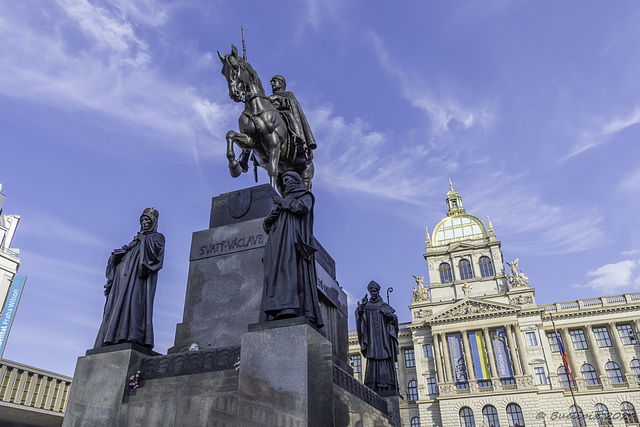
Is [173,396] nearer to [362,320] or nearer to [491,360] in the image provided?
[362,320]

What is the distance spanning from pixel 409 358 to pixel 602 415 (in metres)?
22.8

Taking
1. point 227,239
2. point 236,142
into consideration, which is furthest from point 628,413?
point 227,239

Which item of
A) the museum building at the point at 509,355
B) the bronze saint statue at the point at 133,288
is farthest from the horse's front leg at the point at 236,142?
the museum building at the point at 509,355

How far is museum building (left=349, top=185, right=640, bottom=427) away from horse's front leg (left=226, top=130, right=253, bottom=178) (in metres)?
52.0

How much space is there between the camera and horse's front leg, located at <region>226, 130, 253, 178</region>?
8930mm

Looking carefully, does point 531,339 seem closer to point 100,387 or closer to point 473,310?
point 473,310

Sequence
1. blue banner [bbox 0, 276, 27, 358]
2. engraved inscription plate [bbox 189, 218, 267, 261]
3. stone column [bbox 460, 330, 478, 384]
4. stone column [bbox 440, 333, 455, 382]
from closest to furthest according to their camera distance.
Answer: engraved inscription plate [bbox 189, 218, 267, 261] < blue banner [bbox 0, 276, 27, 358] < stone column [bbox 460, 330, 478, 384] < stone column [bbox 440, 333, 455, 382]

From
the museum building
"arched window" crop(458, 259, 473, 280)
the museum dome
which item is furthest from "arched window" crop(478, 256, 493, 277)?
the museum dome

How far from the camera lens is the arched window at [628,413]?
2052 inches

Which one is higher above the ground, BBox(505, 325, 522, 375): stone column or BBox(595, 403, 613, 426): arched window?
BBox(505, 325, 522, 375): stone column

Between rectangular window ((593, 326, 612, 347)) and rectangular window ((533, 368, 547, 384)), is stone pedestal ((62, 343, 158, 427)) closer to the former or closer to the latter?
rectangular window ((533, 368, 547, 384))

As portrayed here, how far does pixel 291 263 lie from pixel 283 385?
1537mm

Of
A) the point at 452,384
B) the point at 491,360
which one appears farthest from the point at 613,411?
the point at 452,384

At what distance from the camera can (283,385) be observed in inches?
205
